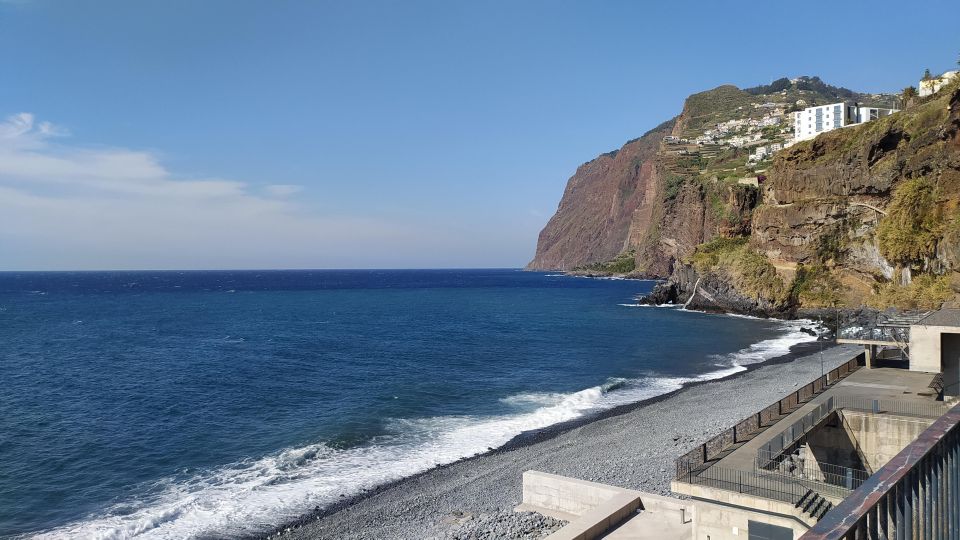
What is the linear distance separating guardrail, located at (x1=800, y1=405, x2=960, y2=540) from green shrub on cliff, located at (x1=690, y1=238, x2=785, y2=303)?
263ft

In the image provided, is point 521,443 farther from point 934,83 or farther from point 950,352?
point 934,83

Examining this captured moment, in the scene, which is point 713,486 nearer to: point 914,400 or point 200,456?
point 914,400

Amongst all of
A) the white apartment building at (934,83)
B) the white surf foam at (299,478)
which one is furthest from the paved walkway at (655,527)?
the white apartment building at (934,83)

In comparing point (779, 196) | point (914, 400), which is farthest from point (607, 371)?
point (779, 196)

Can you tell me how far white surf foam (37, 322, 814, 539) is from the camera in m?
20.0

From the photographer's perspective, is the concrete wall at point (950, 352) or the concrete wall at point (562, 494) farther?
the concrete wall at point (950, 352)

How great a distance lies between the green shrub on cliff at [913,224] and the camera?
54853mm

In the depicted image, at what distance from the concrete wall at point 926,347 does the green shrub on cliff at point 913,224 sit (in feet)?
130

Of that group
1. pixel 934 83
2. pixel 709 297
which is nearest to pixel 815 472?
pixel 709 297

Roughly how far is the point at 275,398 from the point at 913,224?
57.8 m

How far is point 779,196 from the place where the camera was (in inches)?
3091

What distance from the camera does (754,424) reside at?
56.9ft

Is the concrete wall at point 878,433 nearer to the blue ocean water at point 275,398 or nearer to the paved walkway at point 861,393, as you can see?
the paved walkway at point 861,393

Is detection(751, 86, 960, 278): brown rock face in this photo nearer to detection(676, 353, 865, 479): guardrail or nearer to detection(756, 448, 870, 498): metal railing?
detection(676, 353, 865, 479): guardrail
